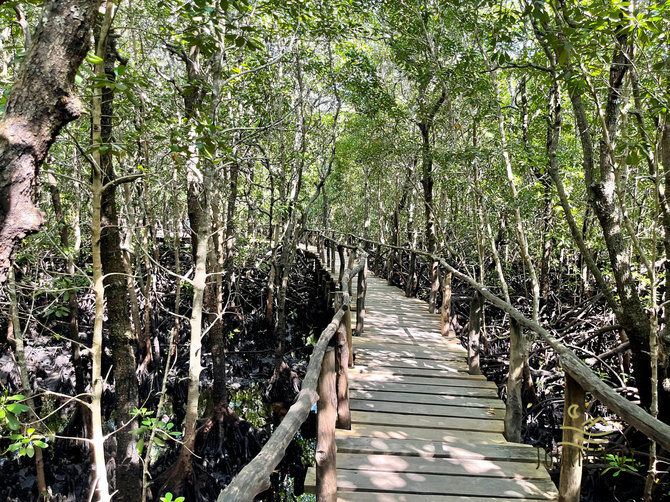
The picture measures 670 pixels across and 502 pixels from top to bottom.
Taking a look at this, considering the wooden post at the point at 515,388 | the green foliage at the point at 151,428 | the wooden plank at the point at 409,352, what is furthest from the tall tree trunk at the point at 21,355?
the wooden post at the point at 515,388

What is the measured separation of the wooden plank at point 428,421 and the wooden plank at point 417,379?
693mm

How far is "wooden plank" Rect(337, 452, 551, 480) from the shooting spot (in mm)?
2973

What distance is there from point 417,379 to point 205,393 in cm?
615

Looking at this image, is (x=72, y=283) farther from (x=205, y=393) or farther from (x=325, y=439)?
(x=325, y=439)

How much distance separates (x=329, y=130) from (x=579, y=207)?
243 inches

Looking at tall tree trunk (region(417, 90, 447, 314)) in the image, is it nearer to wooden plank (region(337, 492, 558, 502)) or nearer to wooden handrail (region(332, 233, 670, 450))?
wooden handrail (region(332, 233, 670, 450))

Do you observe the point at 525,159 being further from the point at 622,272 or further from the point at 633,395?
the point at 633,395

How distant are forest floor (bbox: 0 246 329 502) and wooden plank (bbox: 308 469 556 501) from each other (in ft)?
7.16

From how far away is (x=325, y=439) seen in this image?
2279 millimetres

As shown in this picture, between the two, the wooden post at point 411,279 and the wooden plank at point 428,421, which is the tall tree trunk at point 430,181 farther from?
the wooden plank at point 428,421

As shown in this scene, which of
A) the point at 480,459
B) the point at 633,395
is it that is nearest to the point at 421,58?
the point at 633,395

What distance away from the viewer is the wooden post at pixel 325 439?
224 cm

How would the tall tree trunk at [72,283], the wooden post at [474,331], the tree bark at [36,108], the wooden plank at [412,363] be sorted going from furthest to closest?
the tall tree trunk at [72,283] → the wooden plank at [412,363] → the wooden post at [474,331] → the tree bark at [36,108]

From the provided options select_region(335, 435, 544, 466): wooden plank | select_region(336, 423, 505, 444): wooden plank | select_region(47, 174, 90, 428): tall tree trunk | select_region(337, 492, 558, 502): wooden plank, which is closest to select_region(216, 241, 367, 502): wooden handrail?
select_region(337, 492, 558, 502): wooden plank
